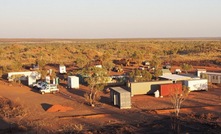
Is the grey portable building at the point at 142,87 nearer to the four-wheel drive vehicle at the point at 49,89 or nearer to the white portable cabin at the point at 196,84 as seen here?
the white portable cabin at the point at 196,84

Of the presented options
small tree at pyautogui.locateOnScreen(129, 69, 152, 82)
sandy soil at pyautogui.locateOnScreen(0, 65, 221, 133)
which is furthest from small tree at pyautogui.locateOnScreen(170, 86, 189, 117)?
small tree at pyautogui.locateOnScreen(129, 69, 152, 82)

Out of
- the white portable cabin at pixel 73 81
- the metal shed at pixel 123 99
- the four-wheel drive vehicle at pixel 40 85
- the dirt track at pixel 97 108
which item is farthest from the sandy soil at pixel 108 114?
the white portable cabin at pixel 73 81

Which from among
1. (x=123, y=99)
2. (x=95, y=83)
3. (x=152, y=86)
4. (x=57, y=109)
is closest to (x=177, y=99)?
(x=123, y=99)

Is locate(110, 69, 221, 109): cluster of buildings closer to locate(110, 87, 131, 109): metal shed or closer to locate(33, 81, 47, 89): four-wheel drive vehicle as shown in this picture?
locate(110, 87, 131, 109): metal shed

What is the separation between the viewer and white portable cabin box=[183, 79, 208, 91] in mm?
29281

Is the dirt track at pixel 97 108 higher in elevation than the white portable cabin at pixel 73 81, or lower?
lower

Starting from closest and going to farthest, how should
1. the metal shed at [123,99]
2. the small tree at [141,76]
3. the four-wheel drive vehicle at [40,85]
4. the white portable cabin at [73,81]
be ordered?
the metal shed at [123,99], the four-wheel drive vehicle at [40,85], the small tree at [141,76], the white portable cabin at [73,81]

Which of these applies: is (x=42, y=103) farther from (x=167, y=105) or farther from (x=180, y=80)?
(x=180, y=80)

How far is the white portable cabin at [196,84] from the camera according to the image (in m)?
29.3

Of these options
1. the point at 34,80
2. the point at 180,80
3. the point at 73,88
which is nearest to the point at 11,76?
the point at 34,80

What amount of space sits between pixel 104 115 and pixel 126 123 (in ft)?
7.76

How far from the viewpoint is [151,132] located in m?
16.4

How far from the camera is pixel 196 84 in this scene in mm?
29594

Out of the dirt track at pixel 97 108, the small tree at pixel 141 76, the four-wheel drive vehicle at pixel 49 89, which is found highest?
the small tree at pixel 141 76
